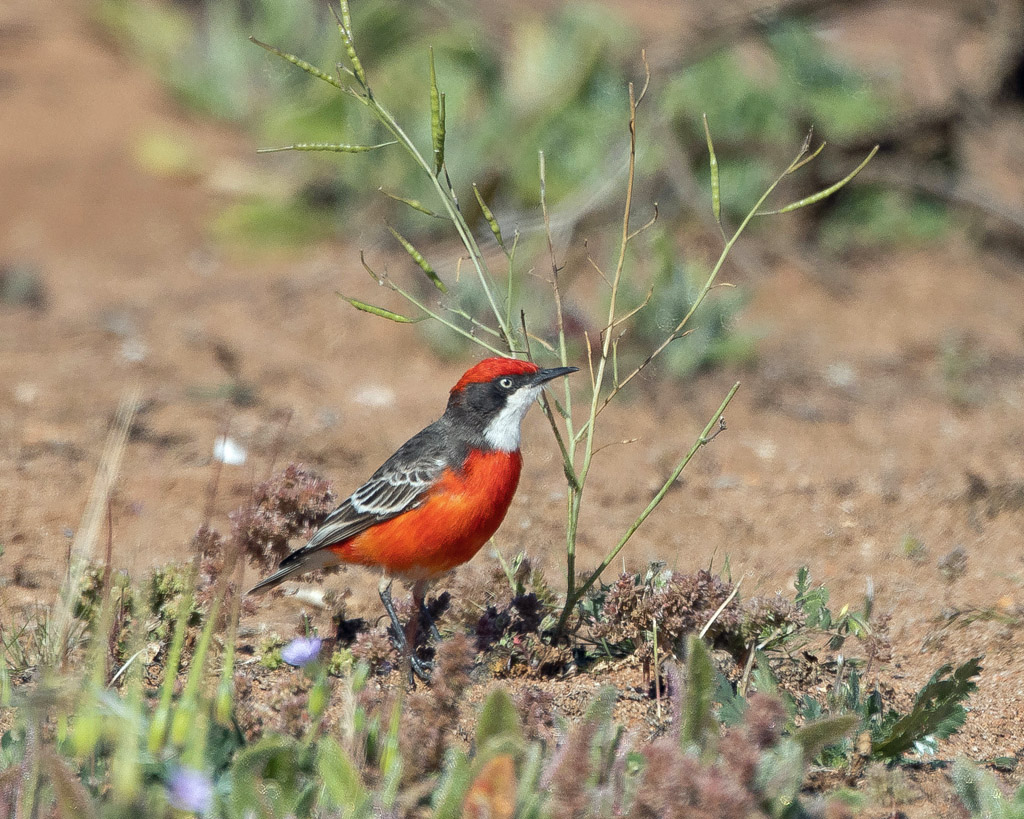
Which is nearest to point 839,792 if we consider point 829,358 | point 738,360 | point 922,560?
point 922,560

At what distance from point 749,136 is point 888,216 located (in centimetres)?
150

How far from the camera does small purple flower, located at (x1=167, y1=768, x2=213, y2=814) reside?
9.73 ft

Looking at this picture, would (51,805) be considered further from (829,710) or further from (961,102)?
(961,102)

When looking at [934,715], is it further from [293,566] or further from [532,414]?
[532,414]

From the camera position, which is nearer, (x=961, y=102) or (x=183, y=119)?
(x=961, y=102)

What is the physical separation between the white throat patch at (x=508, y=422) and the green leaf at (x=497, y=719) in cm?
184

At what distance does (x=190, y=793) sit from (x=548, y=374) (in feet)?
7.83

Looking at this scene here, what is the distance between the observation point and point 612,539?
19.7ft

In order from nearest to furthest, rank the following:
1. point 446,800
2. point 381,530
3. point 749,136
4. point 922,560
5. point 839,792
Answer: point 446,800 → point 839,792 → point 381,530 → point 922,560 → point 749,136

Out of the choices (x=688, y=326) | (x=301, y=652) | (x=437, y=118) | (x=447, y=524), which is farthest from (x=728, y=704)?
(x=688, y=326)

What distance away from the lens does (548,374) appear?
15.9 ft

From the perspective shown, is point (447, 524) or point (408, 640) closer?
point (408, 640)

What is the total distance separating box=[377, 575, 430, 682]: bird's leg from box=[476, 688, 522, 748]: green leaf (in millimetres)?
612

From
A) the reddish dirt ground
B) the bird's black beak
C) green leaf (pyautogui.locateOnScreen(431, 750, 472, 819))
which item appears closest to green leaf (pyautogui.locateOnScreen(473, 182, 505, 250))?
the bird's black beak
